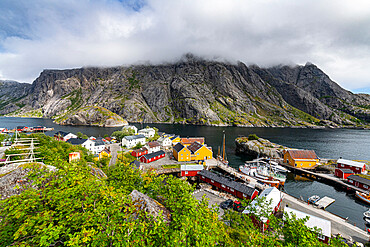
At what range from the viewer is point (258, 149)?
67.6 meters

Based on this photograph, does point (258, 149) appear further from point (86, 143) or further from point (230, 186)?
point (86, 143)

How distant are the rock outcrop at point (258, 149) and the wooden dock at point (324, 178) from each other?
7469 mm

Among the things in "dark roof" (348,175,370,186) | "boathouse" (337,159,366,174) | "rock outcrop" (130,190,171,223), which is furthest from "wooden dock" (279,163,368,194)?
"rock outcrop" (130,190,171,223)

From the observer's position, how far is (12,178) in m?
8.57

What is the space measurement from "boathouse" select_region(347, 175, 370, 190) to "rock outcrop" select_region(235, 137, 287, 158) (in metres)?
22.2

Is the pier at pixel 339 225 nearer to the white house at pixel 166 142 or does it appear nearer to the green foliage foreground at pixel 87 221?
the green foliage foreground at pixel 87 221

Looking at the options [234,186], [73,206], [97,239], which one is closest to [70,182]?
[73,206]

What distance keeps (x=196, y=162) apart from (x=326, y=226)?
3528cm

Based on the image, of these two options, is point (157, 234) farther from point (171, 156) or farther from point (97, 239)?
point (171, 156)

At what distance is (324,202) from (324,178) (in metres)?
16.7

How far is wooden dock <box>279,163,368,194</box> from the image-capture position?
41000 millimetres

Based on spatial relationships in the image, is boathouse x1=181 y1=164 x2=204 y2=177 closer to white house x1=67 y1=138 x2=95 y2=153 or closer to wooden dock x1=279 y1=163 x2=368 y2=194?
wooden dock x1=279 y1=163 x2=368 y2=194

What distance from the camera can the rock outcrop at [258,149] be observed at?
213 ft

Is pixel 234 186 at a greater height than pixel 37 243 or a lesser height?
lesser
